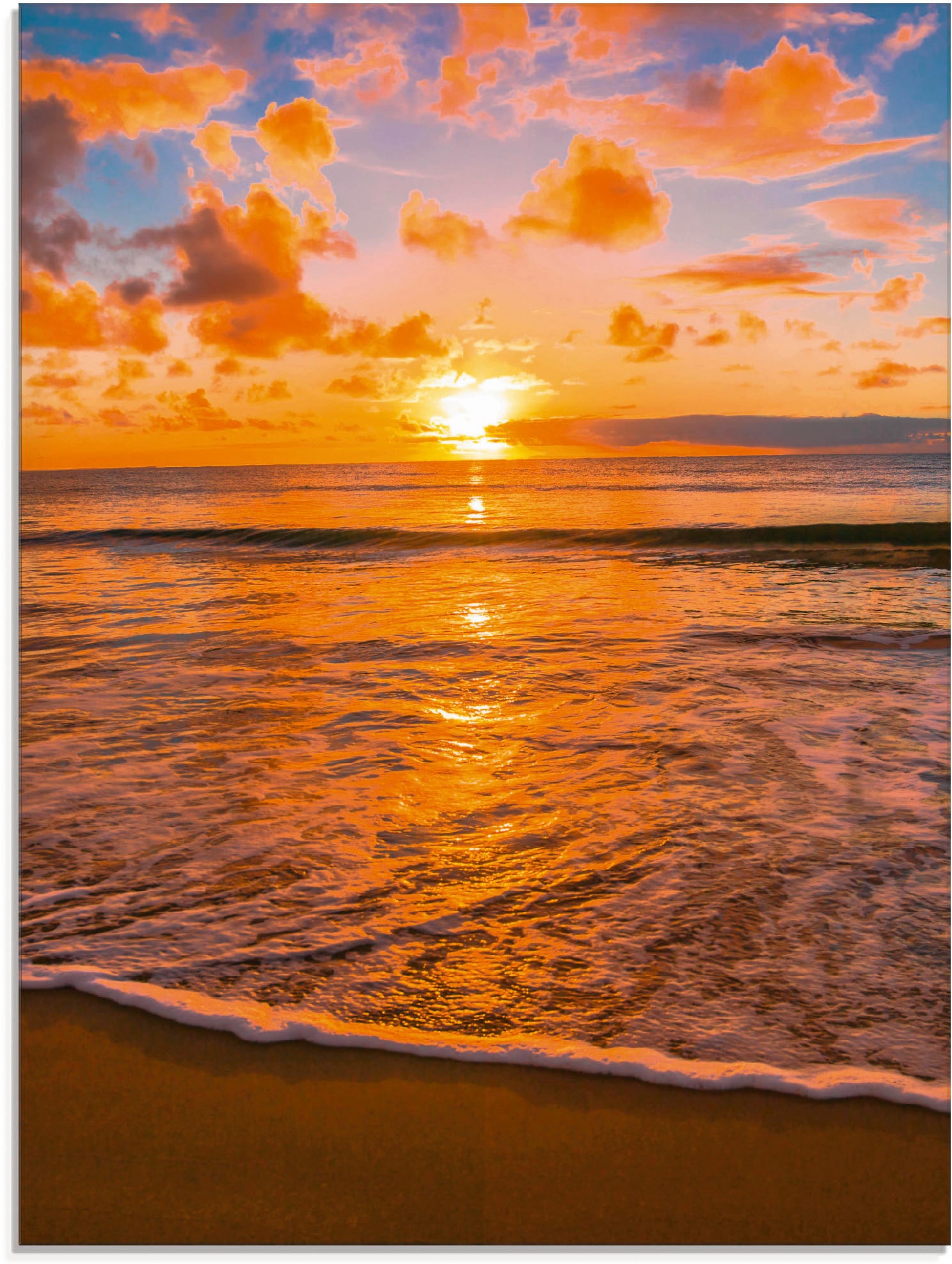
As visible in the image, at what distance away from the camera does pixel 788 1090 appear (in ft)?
5.99

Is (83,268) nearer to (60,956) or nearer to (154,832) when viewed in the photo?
(154,832)

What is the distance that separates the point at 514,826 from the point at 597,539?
10206mm

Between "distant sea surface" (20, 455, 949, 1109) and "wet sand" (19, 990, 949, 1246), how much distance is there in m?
0.07

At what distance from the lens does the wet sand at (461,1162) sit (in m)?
1.70

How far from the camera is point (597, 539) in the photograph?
1283 cm

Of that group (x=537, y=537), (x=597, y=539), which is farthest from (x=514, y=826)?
(x=537, y=537)

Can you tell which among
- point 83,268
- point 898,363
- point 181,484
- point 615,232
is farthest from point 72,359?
point 181,484

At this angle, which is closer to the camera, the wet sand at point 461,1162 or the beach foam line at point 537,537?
the wet sand at point 461,1162

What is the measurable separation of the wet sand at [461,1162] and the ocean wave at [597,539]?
9478 mm

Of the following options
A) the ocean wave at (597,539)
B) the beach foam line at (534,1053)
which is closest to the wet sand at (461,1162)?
the beach foam line at (534,1053)

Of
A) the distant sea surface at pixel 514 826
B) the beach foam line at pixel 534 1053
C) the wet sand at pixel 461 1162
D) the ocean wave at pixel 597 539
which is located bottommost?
the wet sand at pixel 461 1162

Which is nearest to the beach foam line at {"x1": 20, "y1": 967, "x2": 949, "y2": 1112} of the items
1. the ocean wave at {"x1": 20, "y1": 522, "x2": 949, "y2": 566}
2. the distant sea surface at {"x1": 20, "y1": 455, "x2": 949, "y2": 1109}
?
the distant sea surface at {"x1": 20, "y1": 455, "x2": 949, "y2": 1109}

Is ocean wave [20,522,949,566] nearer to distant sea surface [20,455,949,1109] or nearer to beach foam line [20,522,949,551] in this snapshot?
beach foam line [20,522,949,551]

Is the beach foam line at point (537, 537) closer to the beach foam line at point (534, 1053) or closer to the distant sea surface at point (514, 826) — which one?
the distant sea surface at point (514, 826)
